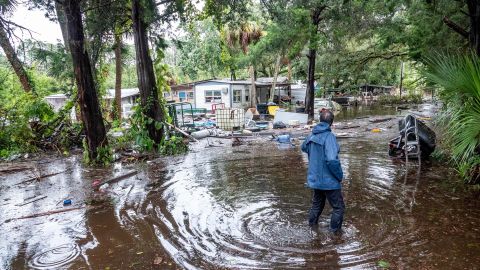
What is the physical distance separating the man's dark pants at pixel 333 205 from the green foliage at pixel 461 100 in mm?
2418

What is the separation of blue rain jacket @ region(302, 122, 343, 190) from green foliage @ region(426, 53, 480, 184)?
A: 93.7 inches

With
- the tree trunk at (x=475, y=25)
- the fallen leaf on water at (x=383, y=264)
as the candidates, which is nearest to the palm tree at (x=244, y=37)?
the tree trunk at (x=475, y=25)

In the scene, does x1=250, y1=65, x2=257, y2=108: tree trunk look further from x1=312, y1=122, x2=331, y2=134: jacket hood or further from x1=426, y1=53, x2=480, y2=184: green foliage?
x1=312, y1=122, x2=331, y2=134: jacket hood

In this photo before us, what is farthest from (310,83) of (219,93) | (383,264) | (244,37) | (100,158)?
(383,264)

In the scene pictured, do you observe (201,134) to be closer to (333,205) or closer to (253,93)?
(333,205)

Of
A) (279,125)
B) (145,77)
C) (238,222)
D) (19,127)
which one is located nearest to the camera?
(238,222)

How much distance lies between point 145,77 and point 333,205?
28.4 feet

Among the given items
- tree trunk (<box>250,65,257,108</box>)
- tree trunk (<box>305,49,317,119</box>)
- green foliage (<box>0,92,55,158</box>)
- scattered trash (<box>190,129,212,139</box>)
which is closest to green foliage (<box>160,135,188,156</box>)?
scattered trash (<box>190,129,212,139</box>)

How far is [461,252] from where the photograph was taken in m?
4.16

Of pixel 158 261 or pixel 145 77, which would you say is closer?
pixel 158 261

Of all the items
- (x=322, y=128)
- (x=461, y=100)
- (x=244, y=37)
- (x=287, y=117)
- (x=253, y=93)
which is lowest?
(x=287, y=117)

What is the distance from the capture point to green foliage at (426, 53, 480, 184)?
550 centimetres

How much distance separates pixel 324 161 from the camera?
4.73 m

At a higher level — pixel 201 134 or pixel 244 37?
pixel 244 37
